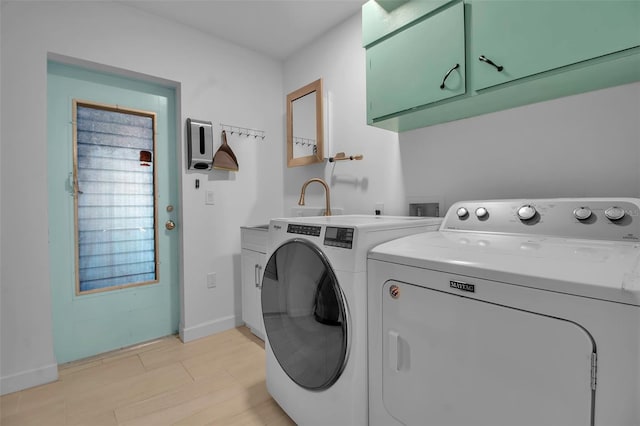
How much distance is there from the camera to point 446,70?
1310 millimetres

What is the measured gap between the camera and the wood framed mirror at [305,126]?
2.42m

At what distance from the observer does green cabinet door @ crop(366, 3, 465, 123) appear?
127 centimetres

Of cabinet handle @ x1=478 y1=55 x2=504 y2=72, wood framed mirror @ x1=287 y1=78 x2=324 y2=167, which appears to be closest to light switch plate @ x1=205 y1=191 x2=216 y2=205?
wood framed mirror @ x1=287 y1=78 x2=324 y2=167

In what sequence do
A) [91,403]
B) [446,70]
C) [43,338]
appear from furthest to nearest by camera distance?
[43,338]
[91,403]
[446,70]

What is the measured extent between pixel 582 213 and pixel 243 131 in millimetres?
2410

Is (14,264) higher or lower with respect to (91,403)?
higher

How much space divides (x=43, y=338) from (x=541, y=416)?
2.46m

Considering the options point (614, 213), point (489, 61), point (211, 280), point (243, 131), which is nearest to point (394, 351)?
point (614, 213)

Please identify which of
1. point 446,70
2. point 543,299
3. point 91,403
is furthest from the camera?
point 91,403

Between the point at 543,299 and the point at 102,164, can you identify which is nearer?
the point at 543,299

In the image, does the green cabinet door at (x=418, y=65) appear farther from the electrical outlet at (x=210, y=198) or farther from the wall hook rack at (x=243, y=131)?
the electrical outlet at (x=210, y=198)

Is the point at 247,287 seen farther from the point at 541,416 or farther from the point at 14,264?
the point at 541,416

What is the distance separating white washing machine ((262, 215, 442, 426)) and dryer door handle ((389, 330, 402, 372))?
Answer: 0.12 m

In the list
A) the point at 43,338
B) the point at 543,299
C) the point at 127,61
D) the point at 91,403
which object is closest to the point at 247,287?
the point at 91,403
